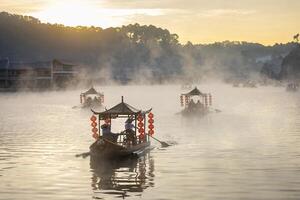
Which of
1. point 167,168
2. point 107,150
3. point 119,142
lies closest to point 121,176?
point 167,168

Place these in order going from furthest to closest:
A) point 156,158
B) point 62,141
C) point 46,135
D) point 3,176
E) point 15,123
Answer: point 15,123, point 46,135, point 62,141, point 156,158, point 3,176

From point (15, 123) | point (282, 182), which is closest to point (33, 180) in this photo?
point (282, 182)

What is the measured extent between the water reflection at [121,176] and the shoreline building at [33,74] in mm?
123917

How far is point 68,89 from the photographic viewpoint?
18250 cm

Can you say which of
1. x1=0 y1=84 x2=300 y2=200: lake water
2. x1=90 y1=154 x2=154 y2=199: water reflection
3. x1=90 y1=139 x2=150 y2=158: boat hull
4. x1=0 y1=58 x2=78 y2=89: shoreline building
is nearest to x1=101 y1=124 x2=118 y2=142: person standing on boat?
x1=90 y1=139 x2=150 y2=158: boat hull

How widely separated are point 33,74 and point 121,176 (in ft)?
440

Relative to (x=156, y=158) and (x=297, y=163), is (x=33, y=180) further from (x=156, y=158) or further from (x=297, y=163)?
(x=297, y=163)

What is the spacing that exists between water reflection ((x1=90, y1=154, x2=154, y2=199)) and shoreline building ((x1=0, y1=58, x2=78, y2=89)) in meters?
124

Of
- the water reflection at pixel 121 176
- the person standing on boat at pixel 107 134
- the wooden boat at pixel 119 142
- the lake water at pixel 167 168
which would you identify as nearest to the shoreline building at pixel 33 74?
the lake water at pixel 167 168

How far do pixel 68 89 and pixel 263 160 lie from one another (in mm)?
147088

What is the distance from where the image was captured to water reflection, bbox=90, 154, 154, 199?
2912 cm

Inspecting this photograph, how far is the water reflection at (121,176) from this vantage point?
95.5 ft

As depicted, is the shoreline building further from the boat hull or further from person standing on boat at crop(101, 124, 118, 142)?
the boat hull

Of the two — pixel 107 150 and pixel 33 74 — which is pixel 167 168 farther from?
pixel 33 74
